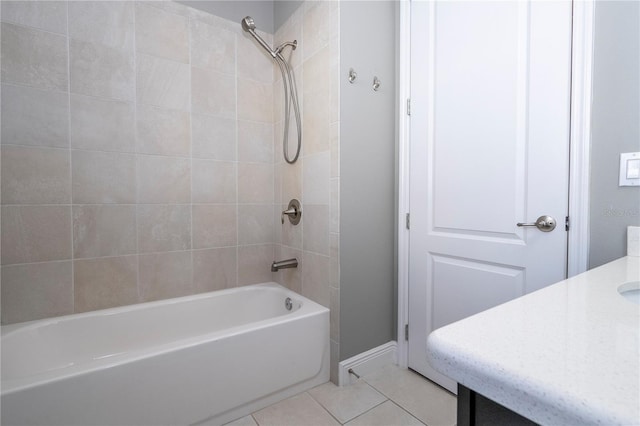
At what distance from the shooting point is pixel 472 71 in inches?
56.0

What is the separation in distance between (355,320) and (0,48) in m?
2.23

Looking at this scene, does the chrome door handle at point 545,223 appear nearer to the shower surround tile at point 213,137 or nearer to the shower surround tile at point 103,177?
the shower surround tile at point 213,137

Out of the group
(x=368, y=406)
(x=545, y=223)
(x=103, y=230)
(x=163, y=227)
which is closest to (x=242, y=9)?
(x=163, y=227)

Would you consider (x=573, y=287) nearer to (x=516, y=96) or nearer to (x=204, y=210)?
(x=516, y=96)

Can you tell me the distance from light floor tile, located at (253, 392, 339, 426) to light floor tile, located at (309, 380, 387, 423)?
0.04 meters

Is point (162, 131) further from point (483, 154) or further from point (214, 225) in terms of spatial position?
point (483, 154)

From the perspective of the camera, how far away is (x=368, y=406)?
145cm

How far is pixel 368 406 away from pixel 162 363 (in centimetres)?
98

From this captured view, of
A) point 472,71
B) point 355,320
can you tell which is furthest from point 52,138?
point 472,71

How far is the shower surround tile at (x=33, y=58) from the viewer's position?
1.40 m

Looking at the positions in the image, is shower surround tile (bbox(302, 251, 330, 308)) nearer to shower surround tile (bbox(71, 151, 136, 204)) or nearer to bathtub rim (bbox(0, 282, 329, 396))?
bathtub rim (bbox(0, 282, 329, 396))

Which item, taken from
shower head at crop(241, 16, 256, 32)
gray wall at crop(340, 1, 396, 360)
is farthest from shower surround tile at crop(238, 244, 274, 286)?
shower head at crop(241, 16, 256, 32)

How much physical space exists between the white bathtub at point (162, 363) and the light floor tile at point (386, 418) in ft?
1.11

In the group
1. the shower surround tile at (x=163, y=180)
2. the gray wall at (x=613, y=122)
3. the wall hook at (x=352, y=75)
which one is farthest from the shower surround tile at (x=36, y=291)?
the gray wall at (x=613, y=122)
